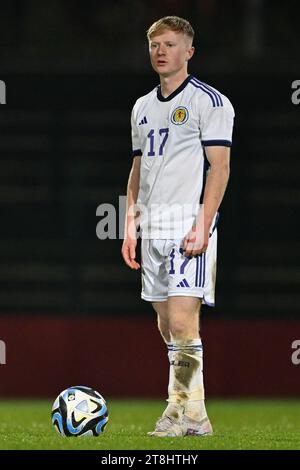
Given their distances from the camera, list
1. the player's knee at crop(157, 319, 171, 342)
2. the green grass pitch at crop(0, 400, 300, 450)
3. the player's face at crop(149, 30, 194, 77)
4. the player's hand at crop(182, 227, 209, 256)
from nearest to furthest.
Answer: the green grass pitch at crop(0, 400, 300, 450) → the player's hand at crop(182, 227, 209, 256) → the player's face at crop(149, 30, 194, 77) → the player's knee at crop(157, 319, 171, 342)

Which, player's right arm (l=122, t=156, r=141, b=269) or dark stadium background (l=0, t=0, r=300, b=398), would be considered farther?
dark stadium background (l=0, t=0, r=300, b=398)

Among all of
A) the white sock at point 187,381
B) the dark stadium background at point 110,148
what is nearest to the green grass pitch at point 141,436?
the white sock at point 187,381

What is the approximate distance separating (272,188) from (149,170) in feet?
28.4

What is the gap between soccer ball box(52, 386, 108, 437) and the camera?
6434mm

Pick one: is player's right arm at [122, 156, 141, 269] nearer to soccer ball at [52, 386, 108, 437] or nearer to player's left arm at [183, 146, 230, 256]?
player's left arm at [183, 146, 230, 256]

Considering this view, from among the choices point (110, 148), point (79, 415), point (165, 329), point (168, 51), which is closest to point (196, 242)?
point (165, 329)

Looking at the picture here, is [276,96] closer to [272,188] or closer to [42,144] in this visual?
[272,188]

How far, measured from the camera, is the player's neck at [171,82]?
6.34 meters

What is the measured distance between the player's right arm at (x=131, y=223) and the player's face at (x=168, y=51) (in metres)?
0.51

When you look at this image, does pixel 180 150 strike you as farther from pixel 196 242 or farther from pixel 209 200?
pixel 196 242

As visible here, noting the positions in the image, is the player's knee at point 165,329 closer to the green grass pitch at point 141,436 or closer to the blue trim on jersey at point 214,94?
the green grass pitch at point 141,436

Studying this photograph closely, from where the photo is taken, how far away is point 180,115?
20.5 feet

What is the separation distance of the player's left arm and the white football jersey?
0.06 meters

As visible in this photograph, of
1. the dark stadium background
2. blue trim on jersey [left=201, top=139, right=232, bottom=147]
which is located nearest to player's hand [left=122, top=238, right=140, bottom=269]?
A: blue trim on jersey [left=201, top=139, right=232, bottom=147]
